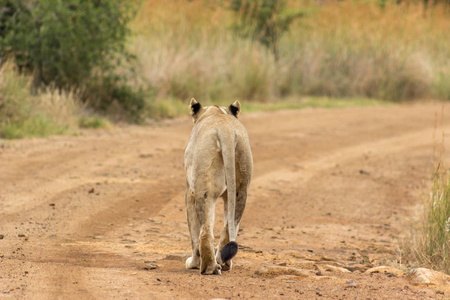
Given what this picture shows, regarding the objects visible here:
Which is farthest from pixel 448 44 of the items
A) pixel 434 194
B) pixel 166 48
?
pixel 434 194

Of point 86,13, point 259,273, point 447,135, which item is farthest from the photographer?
point 447,135

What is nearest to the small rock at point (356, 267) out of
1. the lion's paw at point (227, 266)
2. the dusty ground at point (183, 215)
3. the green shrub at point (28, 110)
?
the dusty ground at point (183, 215)

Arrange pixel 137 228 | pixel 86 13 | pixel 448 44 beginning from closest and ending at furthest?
pixel 137 228 < pixel 86 13 < pixel 448 44

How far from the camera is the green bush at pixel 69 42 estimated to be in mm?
12078

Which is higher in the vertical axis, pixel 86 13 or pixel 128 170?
pixel 86 13

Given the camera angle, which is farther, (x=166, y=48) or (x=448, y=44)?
(x=448, y=44)

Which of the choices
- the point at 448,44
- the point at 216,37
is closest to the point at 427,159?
the point at 216,37

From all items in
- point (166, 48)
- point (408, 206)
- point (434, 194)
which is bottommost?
point (408, 206)

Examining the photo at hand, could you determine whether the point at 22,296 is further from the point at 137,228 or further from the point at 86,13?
the point at 86,13

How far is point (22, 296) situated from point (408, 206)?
586 cm

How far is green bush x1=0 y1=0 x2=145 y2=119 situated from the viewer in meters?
12.1

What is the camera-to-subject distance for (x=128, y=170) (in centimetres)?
905

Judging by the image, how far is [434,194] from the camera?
5.89m

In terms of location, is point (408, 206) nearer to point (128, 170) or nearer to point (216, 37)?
point (128, 170)
